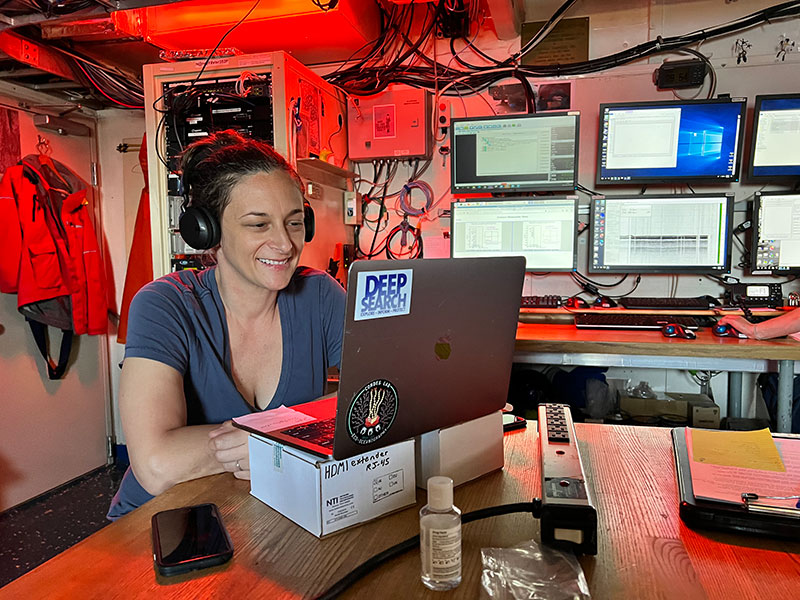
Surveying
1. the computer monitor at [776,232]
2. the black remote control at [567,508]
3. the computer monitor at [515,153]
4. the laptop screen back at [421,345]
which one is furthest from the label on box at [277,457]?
the computer monitor at [776,232]

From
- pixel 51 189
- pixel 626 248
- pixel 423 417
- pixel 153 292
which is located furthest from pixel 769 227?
pixel 51 189

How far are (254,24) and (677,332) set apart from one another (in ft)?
6.78

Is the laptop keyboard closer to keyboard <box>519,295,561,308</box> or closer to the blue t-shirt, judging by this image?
the blue t-shirt

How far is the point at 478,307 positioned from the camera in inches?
29.3

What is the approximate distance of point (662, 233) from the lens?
7.89 feet

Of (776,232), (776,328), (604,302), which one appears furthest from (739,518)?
(776,232)

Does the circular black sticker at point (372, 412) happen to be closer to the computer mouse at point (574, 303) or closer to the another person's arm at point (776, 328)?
the another person's arm at point (776, 328)

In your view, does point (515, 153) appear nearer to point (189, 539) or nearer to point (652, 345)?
point (652, 345)

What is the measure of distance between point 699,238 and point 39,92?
326cm

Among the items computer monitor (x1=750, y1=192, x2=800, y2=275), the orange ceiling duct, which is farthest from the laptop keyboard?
computer monitor (x1=750, y1=192, x2=800, y2=275)

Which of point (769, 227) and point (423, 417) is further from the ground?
point (769, 227)

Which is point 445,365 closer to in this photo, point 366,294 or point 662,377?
point 366,294

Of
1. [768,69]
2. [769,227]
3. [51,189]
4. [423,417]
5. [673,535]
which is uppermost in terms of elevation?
[768,69]

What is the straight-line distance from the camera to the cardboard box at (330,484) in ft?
2.19
